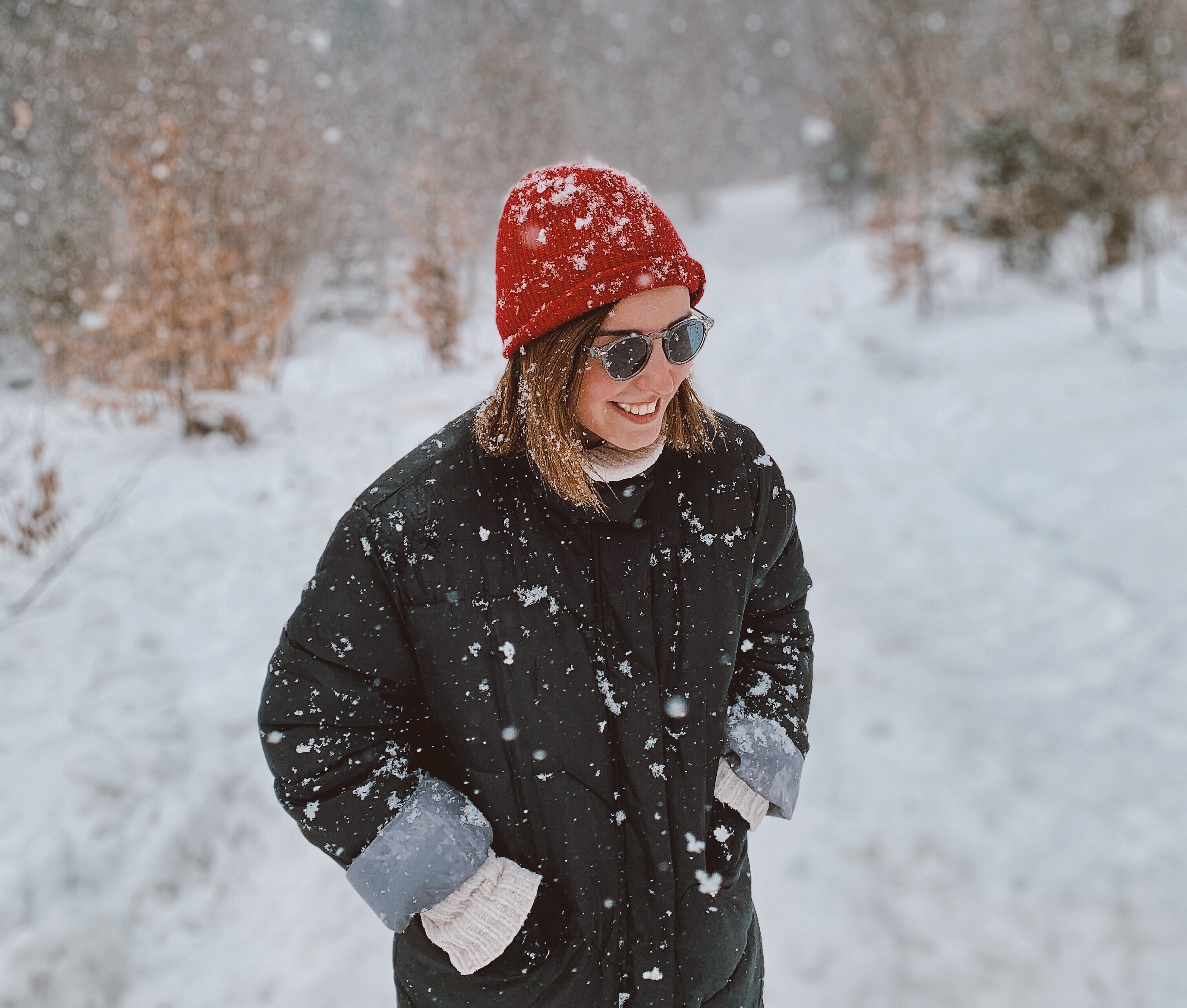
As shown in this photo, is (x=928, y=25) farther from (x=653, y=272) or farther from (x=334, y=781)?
(x=334, y=781)

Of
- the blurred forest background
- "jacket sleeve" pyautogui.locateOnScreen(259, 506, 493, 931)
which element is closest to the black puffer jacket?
"jacket sleeve" pyautogui.locateOnScreen(259, 506, 493, 931)

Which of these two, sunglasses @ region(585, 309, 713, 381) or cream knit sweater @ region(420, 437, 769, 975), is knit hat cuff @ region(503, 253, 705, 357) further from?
cream knit sweater @ region(420, 437, 769, 975)

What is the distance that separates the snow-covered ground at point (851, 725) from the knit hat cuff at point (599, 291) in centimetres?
222

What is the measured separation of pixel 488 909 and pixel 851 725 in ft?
8.77

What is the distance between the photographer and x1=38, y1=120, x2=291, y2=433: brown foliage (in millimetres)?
5934

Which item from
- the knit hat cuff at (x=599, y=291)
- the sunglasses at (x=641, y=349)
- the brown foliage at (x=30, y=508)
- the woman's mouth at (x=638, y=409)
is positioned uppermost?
→ the knit hat cuff at (x=599, y=291)

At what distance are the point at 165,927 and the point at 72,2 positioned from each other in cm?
1689

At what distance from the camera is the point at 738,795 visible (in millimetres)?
1367

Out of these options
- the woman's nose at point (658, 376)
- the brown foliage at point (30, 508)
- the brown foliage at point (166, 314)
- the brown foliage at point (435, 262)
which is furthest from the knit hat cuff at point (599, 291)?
the brown foliage at point (435, 262)

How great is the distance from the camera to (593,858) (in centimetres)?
124

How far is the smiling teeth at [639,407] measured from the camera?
1.19 meters

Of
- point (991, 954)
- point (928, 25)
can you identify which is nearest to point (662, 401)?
point (991, 954)

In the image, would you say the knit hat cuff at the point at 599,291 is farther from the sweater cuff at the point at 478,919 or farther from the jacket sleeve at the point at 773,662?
the sweater cuff at the point at 478,919

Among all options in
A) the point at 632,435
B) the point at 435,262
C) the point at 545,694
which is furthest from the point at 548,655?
the point at 435,262
